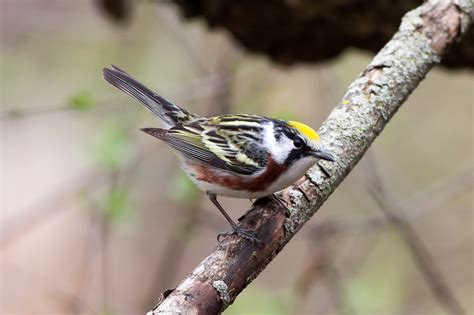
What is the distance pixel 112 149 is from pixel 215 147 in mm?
1390

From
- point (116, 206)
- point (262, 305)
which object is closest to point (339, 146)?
point (116, 206)

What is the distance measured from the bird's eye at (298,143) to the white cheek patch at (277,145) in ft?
0.09

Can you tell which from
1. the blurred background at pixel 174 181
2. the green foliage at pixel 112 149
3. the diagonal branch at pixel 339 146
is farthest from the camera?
the blurred background at pixel 174 181

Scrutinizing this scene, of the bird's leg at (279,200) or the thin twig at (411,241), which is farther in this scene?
the thin twig at (411,241)

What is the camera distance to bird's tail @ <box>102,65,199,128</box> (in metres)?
4.48

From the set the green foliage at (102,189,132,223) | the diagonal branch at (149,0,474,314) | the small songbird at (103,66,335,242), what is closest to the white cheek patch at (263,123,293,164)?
the small songbird at (103,66,335,242)

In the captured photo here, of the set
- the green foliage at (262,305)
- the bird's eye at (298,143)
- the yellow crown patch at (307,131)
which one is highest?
the yellow crown patch at (307,131)

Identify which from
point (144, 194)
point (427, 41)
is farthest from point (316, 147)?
point (144, 194)

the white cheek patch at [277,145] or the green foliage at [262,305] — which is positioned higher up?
the white cheek patch at [277,145]

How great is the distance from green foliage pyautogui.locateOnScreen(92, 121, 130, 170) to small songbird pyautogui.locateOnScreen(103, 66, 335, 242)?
793mm

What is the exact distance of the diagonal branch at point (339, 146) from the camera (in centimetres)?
297

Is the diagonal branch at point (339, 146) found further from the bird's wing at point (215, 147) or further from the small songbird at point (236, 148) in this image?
the bird's wing at point (215, 147)

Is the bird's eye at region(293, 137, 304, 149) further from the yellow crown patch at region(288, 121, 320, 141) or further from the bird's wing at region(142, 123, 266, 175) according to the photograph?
the bird's wing at region(142, 123, 266, 175)

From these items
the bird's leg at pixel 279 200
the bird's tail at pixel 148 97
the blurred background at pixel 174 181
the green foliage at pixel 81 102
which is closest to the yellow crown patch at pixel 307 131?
the bird's leg at pixel 279 200
